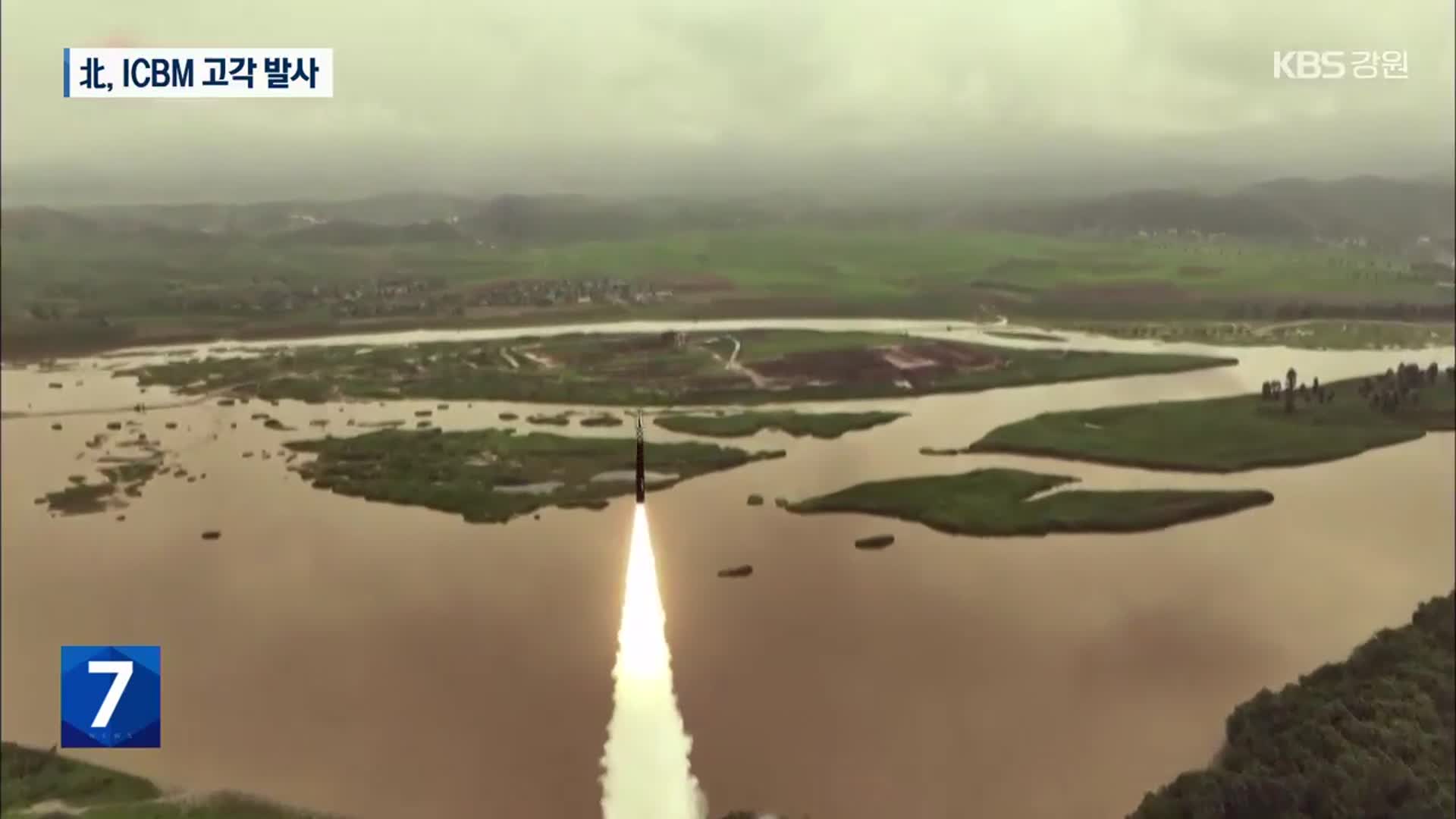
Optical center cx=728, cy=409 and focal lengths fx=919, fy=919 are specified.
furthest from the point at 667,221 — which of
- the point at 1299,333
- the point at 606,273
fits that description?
the point at 1299,333

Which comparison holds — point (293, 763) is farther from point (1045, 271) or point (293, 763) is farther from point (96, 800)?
point (1045, 271)

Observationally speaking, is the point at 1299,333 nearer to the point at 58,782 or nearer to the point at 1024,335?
the point at 1024,335

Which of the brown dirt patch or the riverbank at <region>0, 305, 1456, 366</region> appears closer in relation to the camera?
the brown dirt patch

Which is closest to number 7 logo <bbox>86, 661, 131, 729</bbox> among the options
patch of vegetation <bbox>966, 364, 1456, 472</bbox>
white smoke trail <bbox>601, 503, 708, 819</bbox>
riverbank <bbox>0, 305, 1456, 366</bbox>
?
white smoke trail <bbox>601, 503, 708, 819</bbox>

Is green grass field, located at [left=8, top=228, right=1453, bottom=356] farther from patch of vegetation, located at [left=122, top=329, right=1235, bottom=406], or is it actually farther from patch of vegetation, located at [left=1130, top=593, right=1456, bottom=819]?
patch of vegetation, located at [left=1130, top=593, right=1456, bottom=819]

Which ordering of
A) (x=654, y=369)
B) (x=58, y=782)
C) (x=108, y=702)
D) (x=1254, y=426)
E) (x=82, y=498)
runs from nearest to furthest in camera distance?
1. (x=58, y=782)
2. (x=108, y=702)
3. (x=82, y=498)
4. (x=1254, y=426)
5. (x=654, y=369)

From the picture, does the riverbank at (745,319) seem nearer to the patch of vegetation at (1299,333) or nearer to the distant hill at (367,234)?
the patch of vegetation at (1299,333)
